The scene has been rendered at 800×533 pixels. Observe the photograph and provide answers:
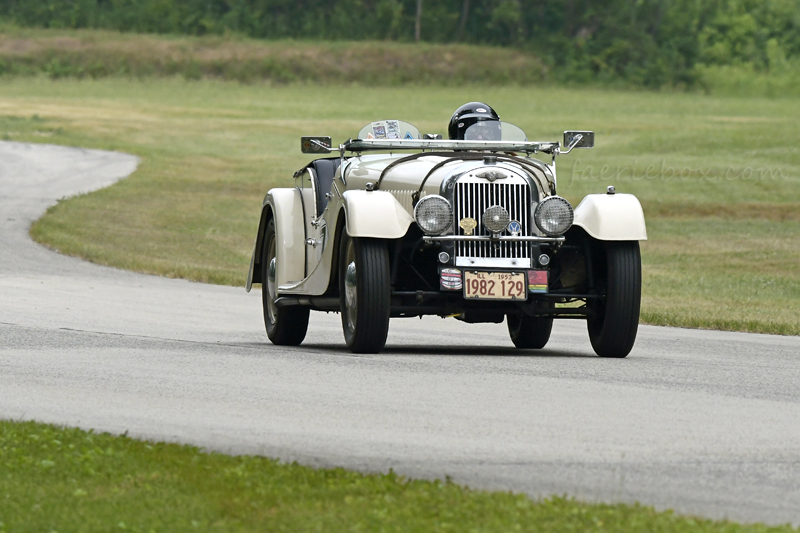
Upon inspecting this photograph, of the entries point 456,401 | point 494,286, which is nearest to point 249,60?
point 494,286

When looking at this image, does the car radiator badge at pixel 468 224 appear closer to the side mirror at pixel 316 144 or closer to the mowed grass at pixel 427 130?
the side mirror at pixel 316 144

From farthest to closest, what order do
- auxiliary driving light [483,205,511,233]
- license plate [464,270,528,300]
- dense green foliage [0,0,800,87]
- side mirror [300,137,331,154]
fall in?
dense green foliage [0,0,800,87] < side mirror [300,137,331,154] < auxiliary driving light [483,205,511,233] < license plate [464,270,528,300]

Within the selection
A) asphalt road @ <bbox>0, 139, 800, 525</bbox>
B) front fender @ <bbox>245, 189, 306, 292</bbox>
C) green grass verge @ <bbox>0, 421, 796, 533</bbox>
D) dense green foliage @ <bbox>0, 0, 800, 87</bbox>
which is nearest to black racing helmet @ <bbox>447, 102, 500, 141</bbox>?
front fender @ <bbox>245, 189, 306, 292</bbox>

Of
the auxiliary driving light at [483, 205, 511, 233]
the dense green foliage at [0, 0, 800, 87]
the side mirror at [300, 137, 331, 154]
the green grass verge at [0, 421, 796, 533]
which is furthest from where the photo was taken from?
the dense green foliage at [0, 0, 800, 87]

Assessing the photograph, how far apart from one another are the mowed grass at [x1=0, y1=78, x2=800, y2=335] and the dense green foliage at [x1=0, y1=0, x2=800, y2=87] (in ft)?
40.0

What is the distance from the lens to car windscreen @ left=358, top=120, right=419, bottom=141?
39.3 feet

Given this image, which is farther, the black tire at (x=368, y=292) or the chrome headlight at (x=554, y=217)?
the chrome headlight at (x=554, y=217)

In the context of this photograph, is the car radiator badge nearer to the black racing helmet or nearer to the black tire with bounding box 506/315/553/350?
the black racing helmet

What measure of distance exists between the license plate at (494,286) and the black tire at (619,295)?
0.74 m

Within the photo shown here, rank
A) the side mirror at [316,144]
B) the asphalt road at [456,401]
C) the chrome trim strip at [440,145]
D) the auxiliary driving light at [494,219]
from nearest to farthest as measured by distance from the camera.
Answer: the asphalt road at [456,401] < the auxiliary driving light at [494,219] < the side mirror at [316,144] < the chrome trim strip at [440,145]

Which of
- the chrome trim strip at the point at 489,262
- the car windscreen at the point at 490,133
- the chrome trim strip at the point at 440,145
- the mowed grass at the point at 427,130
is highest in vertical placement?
the car windscreen at the point at 490,133

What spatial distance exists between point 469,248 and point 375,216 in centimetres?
76

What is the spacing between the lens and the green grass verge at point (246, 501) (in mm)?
5047

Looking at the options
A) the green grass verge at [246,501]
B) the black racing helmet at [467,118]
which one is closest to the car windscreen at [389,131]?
the black racing helmet at [467,118]
